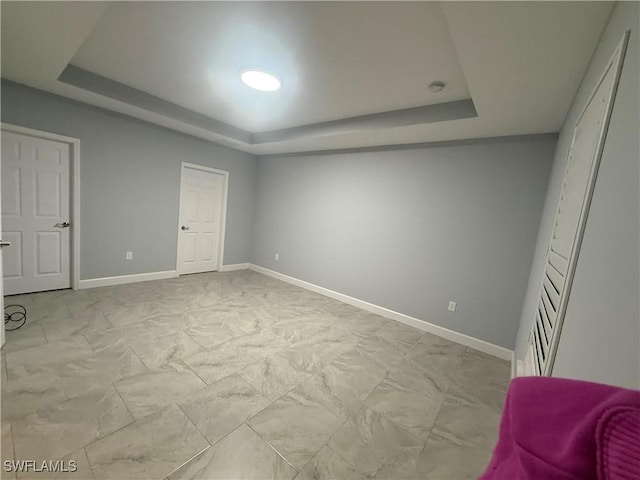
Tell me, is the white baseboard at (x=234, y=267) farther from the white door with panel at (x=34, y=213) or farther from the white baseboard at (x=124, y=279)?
the white door with panel at (x=34, y=213)

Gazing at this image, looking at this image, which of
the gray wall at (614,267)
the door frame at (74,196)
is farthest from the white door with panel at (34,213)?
the gray wall at (614,267)

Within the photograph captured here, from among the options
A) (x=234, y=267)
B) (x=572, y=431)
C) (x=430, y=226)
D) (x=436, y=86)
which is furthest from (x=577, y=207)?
(x=234, y=267)

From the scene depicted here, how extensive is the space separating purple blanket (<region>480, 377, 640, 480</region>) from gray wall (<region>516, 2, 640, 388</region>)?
0.28 meters

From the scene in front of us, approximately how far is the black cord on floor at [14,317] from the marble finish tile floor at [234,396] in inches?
3.2

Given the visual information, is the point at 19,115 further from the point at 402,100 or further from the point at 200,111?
the point at 402,100

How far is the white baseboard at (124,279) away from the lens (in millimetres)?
3444

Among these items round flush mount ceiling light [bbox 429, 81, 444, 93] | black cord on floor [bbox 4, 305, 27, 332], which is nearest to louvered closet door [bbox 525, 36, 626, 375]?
round flush mount ceiling light [bbox 429, 81, 444, 93]

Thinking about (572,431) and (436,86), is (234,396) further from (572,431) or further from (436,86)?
(436,86)

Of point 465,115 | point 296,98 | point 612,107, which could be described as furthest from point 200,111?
point 612,107

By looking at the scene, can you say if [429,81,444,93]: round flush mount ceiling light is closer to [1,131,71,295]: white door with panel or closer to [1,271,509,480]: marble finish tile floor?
[1,271,509,480]: marble finish tile floor

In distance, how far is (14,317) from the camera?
253 centimetres

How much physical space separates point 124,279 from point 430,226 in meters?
4.33

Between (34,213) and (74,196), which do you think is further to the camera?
(74,196)

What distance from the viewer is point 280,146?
4.21 m
